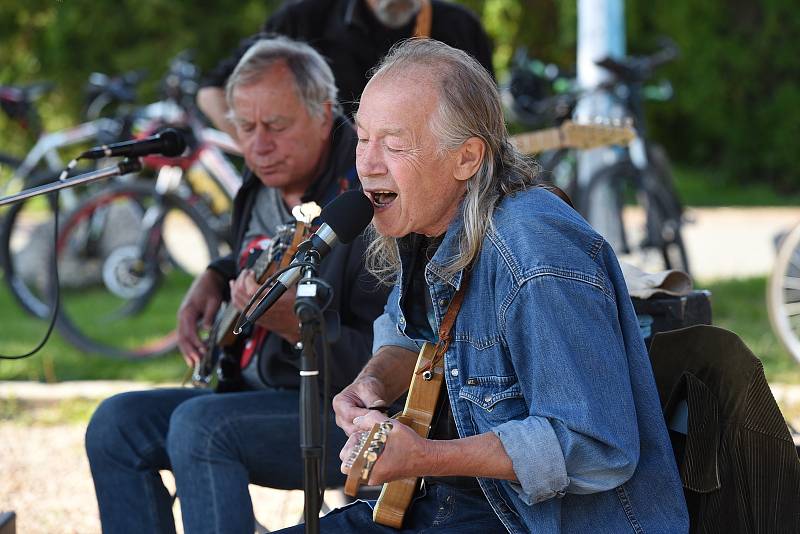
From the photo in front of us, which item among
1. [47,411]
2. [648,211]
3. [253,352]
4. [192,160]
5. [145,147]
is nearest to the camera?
[145,147]

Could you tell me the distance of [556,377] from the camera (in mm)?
1830

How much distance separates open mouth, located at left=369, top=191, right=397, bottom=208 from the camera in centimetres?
210

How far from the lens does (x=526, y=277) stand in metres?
1.88

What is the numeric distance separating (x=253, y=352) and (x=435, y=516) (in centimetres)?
95

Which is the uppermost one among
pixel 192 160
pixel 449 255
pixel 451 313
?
pixel 449 255

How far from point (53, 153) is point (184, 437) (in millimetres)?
5775

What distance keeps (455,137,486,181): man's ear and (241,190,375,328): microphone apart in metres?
0.21

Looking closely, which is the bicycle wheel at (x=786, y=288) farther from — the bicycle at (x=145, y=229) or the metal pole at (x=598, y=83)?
the bicycle at (x=145, y=229)

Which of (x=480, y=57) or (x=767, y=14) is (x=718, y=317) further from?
(x=767, y=14)

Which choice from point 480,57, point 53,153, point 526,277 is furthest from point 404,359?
point 53,153

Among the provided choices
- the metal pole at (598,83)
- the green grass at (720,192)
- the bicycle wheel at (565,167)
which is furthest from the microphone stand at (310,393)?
the green grass at (720,192)

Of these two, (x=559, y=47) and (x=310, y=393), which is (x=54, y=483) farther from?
(x=559, y=47)

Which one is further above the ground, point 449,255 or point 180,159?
point 449,255

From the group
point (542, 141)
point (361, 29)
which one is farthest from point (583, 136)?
point (361, 29)
